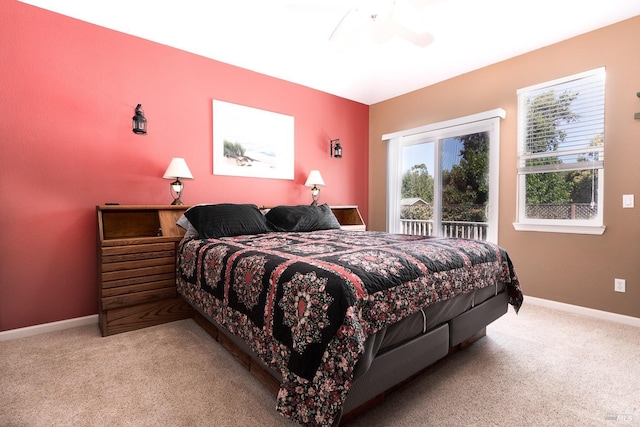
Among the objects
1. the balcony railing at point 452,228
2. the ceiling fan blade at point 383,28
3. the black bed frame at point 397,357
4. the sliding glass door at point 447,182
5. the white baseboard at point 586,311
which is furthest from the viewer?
the balcony railing at point 452,228

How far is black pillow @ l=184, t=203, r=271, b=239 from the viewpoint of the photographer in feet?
8.25

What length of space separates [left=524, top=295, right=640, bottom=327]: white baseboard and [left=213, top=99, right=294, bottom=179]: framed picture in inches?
119

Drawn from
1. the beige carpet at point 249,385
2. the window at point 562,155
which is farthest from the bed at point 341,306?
the window at point 562,155

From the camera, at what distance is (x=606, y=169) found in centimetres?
261

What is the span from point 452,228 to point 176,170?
3213 millimetres

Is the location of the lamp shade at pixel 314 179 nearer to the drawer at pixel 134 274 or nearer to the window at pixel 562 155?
the drawer at pixel 134 274

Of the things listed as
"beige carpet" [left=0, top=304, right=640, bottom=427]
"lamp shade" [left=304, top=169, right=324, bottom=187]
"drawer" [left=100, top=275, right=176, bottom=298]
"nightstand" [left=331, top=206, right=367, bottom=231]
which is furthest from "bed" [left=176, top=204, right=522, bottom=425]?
"nightstand" [left=331, top=206, right=367, bottom=231]

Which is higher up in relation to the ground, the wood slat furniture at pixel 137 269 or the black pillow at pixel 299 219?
the black pillow at pixel 299 219

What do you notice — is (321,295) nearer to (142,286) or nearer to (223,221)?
(223,221)

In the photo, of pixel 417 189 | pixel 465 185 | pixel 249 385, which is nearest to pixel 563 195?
pixel 465 185

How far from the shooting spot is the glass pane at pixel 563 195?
271 cm

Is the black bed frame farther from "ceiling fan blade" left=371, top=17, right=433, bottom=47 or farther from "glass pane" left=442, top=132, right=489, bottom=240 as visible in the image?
"ceiling fan blade" left=371, top=17, right=433, bottom=47

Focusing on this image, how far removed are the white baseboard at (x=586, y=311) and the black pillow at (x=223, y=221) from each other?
2788mm

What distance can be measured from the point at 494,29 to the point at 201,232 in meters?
3.18
